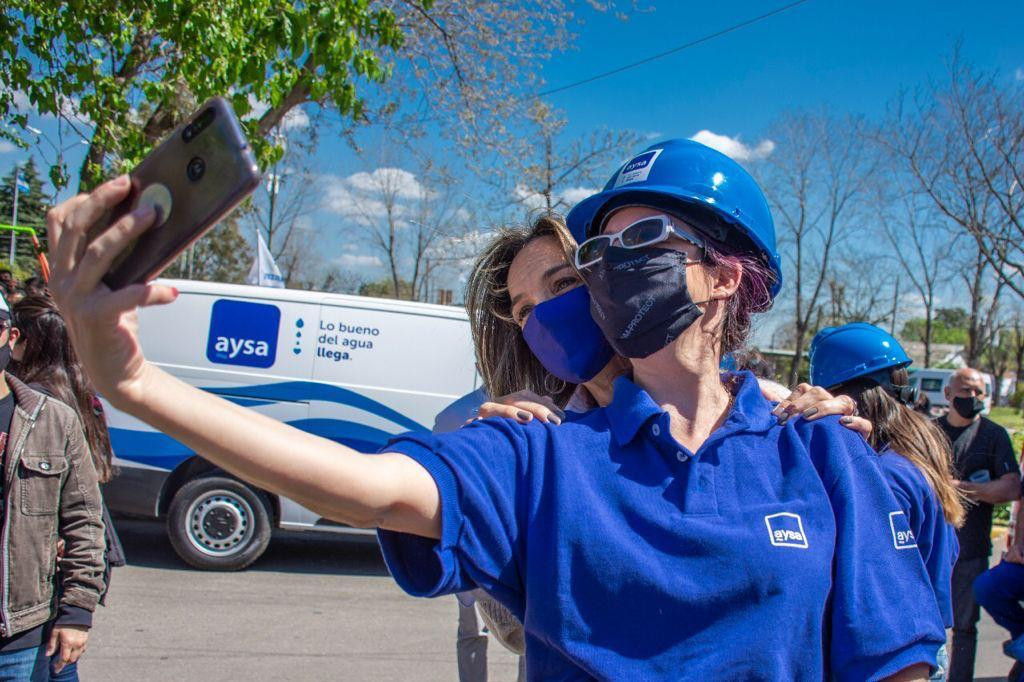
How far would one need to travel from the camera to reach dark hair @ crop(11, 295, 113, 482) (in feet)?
11.5

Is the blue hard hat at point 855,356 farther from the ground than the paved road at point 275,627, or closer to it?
farther from the ground

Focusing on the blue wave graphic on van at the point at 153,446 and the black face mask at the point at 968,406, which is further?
the blue wave graphic on van at the point at 153,446

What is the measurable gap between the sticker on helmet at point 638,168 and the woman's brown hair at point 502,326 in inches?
23.8

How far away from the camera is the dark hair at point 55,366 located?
138 inches

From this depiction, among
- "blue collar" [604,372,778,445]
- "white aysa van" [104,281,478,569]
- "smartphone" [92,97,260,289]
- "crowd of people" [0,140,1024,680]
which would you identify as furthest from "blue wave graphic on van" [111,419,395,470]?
"smartphone" [92,97,260,289]

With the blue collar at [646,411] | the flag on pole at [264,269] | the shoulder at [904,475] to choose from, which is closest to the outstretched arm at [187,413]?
the blue collar at [646,411]

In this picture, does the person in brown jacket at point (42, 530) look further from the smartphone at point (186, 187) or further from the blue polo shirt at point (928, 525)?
the blue polo shirt at point (928, 525)

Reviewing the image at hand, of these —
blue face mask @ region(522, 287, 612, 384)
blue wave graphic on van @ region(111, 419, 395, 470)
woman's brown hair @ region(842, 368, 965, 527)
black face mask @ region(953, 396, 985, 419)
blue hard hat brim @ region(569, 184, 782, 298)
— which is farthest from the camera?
blue wave graphic on van @ region(111, 419, 395, 470)

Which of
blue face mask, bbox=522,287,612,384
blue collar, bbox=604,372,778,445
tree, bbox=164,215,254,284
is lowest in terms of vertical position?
blue collar, bbox=604,372,778,445

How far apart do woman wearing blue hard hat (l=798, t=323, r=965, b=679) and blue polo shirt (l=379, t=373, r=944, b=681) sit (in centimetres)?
30

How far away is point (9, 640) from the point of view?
101 inches

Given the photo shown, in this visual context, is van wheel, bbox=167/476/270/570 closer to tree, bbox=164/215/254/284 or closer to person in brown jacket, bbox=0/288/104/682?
person in brown jacket, bbox=0/288/104/682

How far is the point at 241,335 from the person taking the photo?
695cm

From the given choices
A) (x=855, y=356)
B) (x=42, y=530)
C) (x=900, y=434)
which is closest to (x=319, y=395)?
(x=42, y=530)
